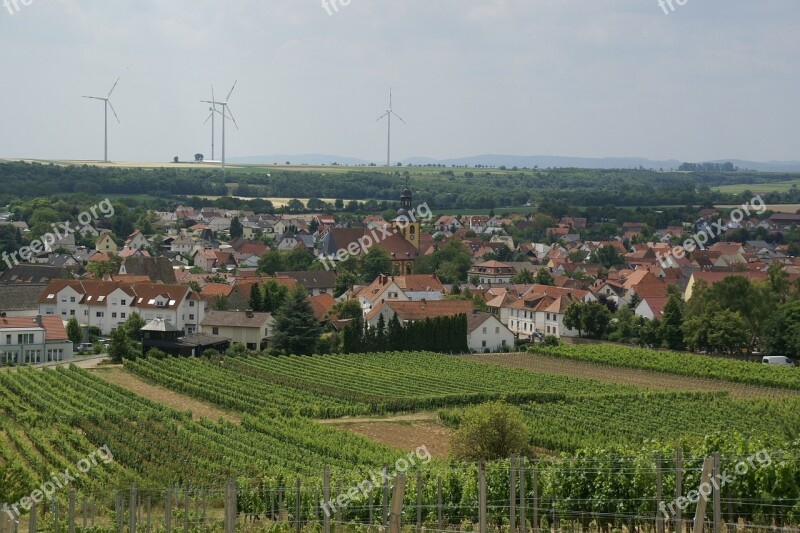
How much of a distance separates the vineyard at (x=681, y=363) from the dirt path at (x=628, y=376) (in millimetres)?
323

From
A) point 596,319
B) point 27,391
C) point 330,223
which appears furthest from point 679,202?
point 27,391

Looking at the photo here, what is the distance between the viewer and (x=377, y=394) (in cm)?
4178

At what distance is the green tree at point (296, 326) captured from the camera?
52.0 metres

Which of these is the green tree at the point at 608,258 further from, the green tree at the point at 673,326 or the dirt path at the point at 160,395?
the dirt path at the point at 160,395

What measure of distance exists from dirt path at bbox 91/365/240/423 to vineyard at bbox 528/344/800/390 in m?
18.8

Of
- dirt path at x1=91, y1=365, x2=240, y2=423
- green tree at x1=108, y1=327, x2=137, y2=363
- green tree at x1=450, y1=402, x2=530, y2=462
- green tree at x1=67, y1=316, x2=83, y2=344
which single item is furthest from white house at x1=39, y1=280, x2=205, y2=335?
green tree at x1=450, y1=402, x2=530, y2=462

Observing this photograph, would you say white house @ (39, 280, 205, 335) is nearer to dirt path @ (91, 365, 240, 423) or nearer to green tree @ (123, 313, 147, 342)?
green tree @ (123, 313, 147, 342)

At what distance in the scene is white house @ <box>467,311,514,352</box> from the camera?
57.0 m

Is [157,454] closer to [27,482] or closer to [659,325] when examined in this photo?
[27,482]

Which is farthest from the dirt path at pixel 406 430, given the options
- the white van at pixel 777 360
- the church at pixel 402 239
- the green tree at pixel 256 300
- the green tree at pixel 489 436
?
the church at pixel 402 239

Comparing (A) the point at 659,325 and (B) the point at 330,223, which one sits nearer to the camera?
(A) the point at 659,325

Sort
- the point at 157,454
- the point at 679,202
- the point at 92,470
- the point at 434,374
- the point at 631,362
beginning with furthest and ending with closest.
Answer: the point at 679,202 < the point at 631,362 < the point at 434,374 < the point at 157,454 < the point at 92,470

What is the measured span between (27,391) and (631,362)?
2411 centimetres

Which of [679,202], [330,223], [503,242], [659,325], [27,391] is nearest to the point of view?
[27,391]
